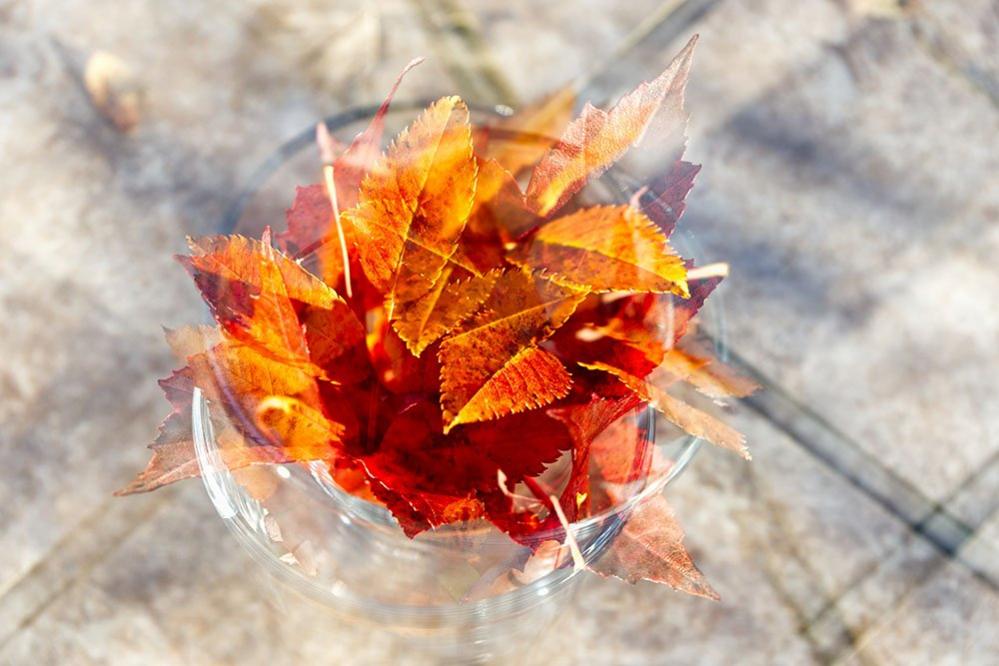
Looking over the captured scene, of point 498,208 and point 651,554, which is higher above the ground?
point 498,208

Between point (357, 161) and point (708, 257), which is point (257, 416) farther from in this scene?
point (708, 257)

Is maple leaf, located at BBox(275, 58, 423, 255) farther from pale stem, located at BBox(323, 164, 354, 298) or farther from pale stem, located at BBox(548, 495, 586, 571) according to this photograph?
pale stem, located at BBox(548, 495, 586, 571)

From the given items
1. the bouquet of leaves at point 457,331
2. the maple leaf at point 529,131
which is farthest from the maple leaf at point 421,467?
the maple leaf at point 529,131

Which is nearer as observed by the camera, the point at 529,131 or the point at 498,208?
the point at 498,208

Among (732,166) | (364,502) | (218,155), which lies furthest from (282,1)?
(364,502)

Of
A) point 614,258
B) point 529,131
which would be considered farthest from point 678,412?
point 529,131

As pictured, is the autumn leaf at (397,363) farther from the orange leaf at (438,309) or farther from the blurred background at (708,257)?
the blurred background at (708,257)

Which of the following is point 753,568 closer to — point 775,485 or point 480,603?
point 775,485
